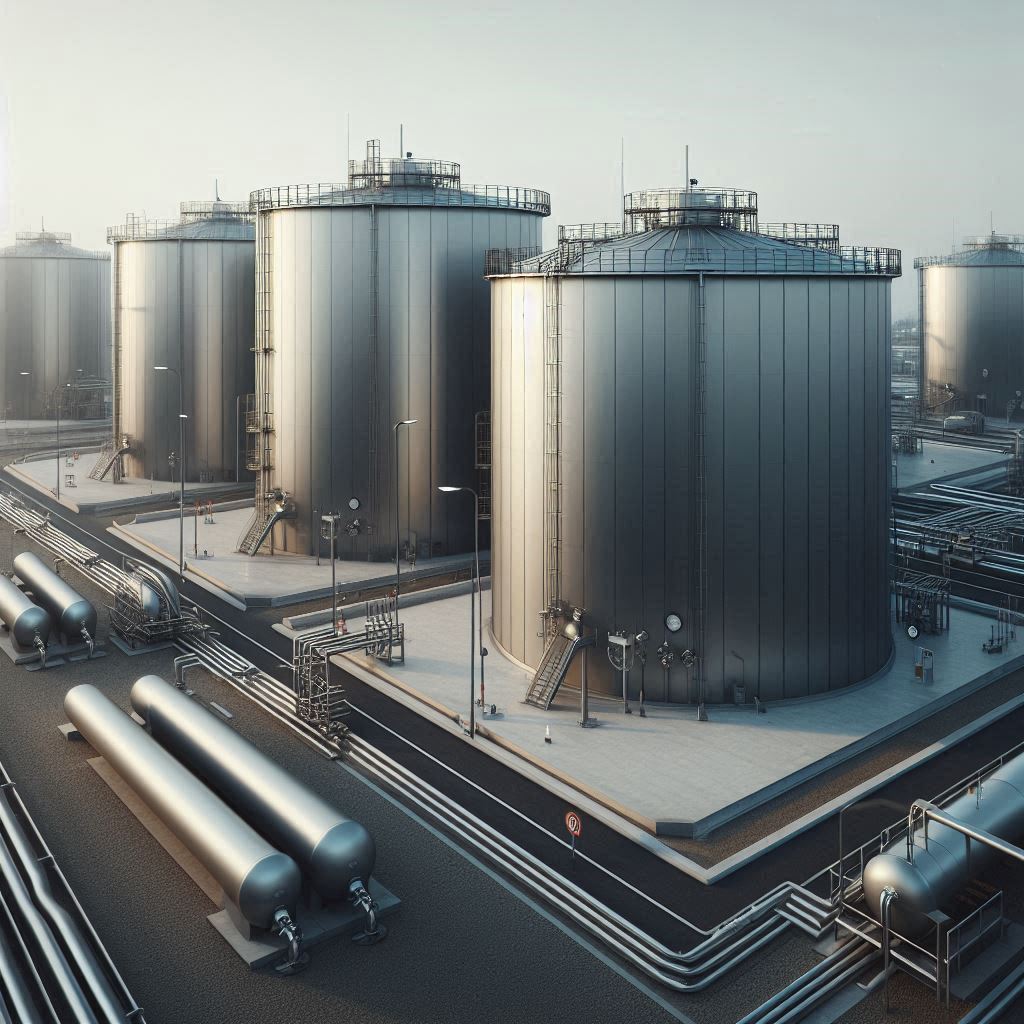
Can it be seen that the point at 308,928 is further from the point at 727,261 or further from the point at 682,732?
the point at 727,261

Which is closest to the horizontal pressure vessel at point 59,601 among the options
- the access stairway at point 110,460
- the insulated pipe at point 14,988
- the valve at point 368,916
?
the insulated pipe at point 14,988

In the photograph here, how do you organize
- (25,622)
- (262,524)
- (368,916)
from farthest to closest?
(262,524)
(25,622)
(368,916)

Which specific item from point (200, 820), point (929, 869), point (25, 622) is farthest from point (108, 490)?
point (929, 869)

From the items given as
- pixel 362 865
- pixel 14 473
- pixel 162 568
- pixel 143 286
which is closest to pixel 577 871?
pixel 362 865

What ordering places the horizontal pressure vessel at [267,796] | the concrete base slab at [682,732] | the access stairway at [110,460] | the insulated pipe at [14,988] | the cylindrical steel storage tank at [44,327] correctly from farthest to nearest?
the cylindrical steel storage tank at [44,327]
the access stairway at [110,460]
the concrete base slab at [682,732]
the horizontal pressure vessel at [267,796]
the insulated pipe at [14,988]

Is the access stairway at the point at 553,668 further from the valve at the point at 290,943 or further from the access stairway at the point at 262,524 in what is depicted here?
the access stairway at the point at 262,524

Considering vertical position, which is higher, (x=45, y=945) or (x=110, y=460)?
(x=110, y=460)

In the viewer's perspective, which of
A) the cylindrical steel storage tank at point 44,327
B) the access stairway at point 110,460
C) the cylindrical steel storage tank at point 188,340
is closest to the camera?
the cylindrical steel storage tank at point 188,340
